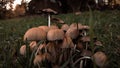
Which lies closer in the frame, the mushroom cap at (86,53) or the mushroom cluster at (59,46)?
the mushroom cluster at (59,46)

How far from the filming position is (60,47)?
2246mm

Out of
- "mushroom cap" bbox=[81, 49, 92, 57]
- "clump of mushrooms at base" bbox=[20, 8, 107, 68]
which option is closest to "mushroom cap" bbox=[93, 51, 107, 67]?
"clump of mushrooms at base" bbox=[20, 8, 107, 68]

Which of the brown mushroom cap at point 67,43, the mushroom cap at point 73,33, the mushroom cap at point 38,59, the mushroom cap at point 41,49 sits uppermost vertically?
the mushroom cap at point 73,33

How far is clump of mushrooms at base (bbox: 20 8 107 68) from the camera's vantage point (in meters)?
2.18

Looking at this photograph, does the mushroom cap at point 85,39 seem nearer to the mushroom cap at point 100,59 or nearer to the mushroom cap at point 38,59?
the mushroom cap at point 100,59

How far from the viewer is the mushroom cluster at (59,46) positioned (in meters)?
2.18

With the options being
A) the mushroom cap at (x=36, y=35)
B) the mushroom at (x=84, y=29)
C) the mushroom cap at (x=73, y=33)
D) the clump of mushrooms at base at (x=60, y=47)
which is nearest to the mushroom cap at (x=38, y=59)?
the clump of mushrooms at base at (x=60, y=47)

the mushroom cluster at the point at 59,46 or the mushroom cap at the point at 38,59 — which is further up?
the mushroom cluster at the point at 59,46

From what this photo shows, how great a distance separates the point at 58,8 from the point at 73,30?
13054mm

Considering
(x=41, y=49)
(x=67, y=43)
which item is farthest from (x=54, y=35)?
(x=41, y=49)

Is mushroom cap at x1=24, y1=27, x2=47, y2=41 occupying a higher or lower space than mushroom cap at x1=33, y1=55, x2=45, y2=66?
higher

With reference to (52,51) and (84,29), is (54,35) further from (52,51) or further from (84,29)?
(84,29)

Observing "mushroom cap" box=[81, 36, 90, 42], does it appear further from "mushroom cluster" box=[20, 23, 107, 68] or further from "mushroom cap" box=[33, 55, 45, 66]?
"mushroom cap" box=[33, 55, 45, 66]

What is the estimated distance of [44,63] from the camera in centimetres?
229
